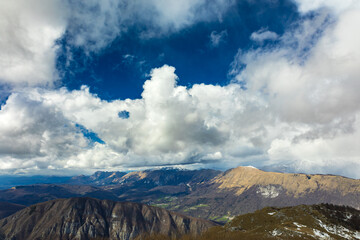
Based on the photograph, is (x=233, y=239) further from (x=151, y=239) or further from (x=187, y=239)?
(x=151, y=239)

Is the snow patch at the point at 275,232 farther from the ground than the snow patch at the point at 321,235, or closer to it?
farther from the ground

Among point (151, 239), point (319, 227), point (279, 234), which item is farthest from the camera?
point (319, 227)

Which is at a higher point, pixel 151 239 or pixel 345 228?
pixel 151 239

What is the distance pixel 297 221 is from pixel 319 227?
1745cm

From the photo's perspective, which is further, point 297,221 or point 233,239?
point 297,221

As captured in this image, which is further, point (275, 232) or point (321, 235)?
point (275, 232)

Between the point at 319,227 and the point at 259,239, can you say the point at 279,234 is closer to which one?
the point at 259,239

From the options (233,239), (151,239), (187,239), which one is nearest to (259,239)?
(233,239)

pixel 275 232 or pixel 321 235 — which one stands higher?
pixel 275 232

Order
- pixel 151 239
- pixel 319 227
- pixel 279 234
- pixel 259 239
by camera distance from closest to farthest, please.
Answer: pixel 151 239 → pixel 259 239 → pixel 279 234 → pixel 319 227

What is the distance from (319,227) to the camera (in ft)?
609

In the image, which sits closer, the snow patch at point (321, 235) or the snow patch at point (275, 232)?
the snow patch at point (275, 232)

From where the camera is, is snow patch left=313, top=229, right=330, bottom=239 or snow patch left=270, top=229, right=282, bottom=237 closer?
snow patch left=270, top=229, right=282, bottom=237

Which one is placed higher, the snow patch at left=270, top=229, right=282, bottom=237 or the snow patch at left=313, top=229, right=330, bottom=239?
the snow patch at left=270, top=229, right=282, bottom=237
